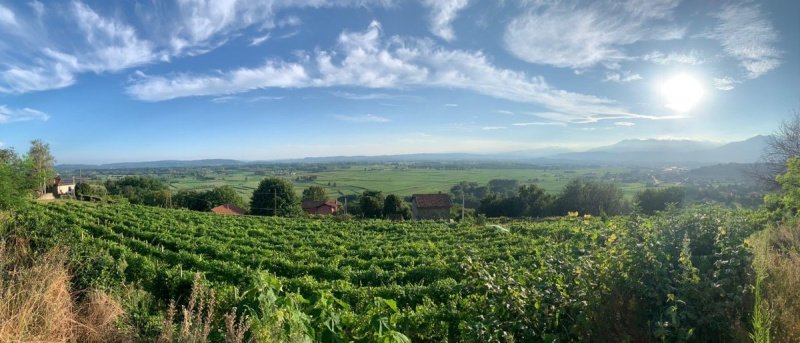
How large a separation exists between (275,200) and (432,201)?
68.7 ft

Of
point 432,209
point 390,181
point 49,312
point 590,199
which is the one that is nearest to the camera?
point 49,312

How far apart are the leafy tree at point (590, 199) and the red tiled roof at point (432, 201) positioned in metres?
15.3

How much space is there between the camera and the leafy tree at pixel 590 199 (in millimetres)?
49312

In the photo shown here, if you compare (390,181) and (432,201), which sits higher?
(432,201)

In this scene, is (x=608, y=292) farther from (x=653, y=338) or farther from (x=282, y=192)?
(x=282, y=192)

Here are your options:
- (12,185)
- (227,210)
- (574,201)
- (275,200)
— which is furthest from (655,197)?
(12,185)

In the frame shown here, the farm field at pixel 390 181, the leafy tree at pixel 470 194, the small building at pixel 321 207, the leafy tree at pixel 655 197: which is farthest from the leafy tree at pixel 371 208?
the leafy tree at pixel 655 197

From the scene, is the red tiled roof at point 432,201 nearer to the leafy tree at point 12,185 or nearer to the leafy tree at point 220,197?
the leafy tree at point 220,197

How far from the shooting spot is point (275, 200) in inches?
1909

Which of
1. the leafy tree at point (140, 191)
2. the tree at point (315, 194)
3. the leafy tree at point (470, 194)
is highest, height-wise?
the leafy tree at point (140, 191)

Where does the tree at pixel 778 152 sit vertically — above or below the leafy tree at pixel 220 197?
above

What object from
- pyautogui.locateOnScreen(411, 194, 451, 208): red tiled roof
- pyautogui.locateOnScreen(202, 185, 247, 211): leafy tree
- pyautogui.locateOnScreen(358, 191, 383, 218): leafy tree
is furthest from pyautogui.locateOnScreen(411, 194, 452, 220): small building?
pyautogui.locateOnScreen(202, 185, 247, 211): leafy tree

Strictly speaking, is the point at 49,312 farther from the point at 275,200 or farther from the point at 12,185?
the point at 275,200

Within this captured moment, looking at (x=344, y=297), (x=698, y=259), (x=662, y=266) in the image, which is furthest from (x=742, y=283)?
(x=344, y=297)
